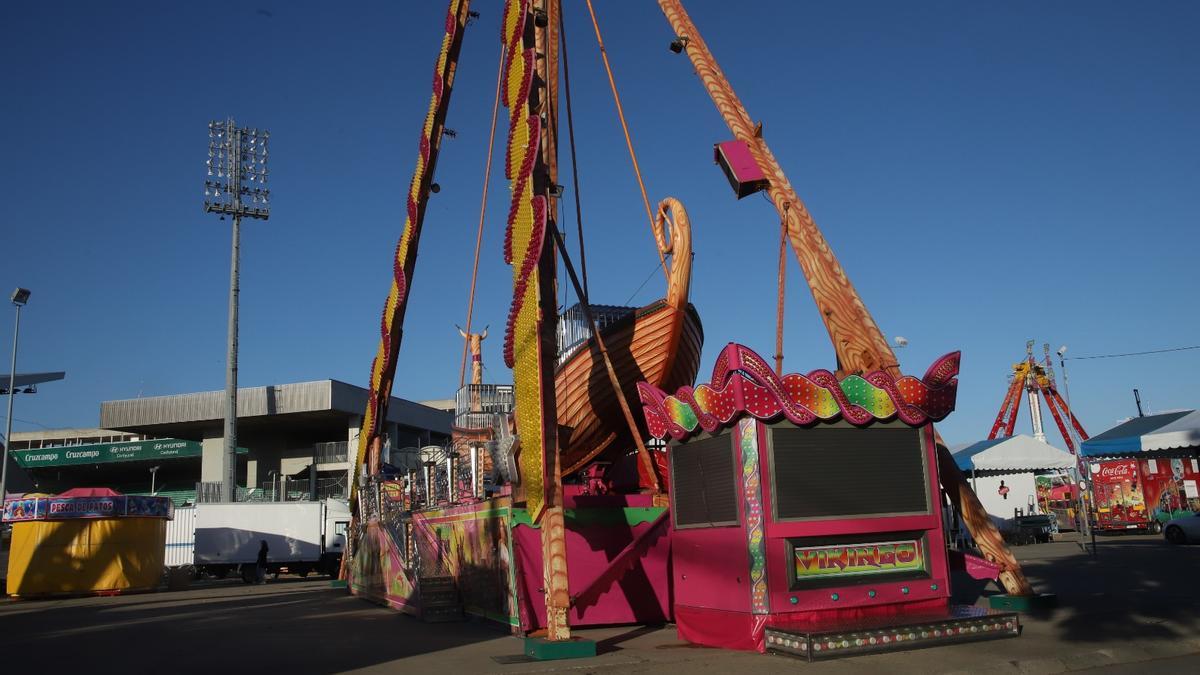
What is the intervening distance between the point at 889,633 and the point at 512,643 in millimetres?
4252

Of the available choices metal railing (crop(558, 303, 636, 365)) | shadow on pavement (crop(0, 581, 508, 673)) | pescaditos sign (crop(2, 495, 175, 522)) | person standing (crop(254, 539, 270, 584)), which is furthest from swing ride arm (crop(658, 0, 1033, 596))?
person standing (crop(254, 539, 270, 584))

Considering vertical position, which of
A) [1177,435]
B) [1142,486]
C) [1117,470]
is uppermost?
[1177,435]

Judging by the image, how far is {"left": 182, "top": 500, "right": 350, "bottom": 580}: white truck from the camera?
31297 millimetres

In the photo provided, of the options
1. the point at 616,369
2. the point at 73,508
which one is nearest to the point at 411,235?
the point at 616,369

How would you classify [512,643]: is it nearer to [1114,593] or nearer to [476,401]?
[1114,593]

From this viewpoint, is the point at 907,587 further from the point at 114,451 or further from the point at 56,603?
the point at 114,451

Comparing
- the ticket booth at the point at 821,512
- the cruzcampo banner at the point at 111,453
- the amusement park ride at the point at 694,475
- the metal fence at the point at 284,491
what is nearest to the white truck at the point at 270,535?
the metal fence at the point at 284,491

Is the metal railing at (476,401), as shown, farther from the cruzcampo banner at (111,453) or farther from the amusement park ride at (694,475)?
the cruzcampo banner at (111,453)

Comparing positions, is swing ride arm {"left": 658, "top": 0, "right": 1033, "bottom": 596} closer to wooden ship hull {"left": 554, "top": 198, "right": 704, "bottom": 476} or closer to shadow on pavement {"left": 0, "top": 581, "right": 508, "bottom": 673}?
wooden ship hull {"left": 554, "top": 198, "right": 704, "bottom": 476}

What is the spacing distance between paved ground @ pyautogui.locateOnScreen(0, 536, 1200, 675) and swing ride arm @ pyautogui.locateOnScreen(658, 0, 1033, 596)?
877 mm

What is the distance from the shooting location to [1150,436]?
2569 centimetres

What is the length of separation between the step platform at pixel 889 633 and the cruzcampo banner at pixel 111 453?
4753cm

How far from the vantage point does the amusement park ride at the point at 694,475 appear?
8156mm

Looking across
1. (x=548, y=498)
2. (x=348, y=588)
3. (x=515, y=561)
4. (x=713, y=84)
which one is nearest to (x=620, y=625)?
(x=515, y=561)
